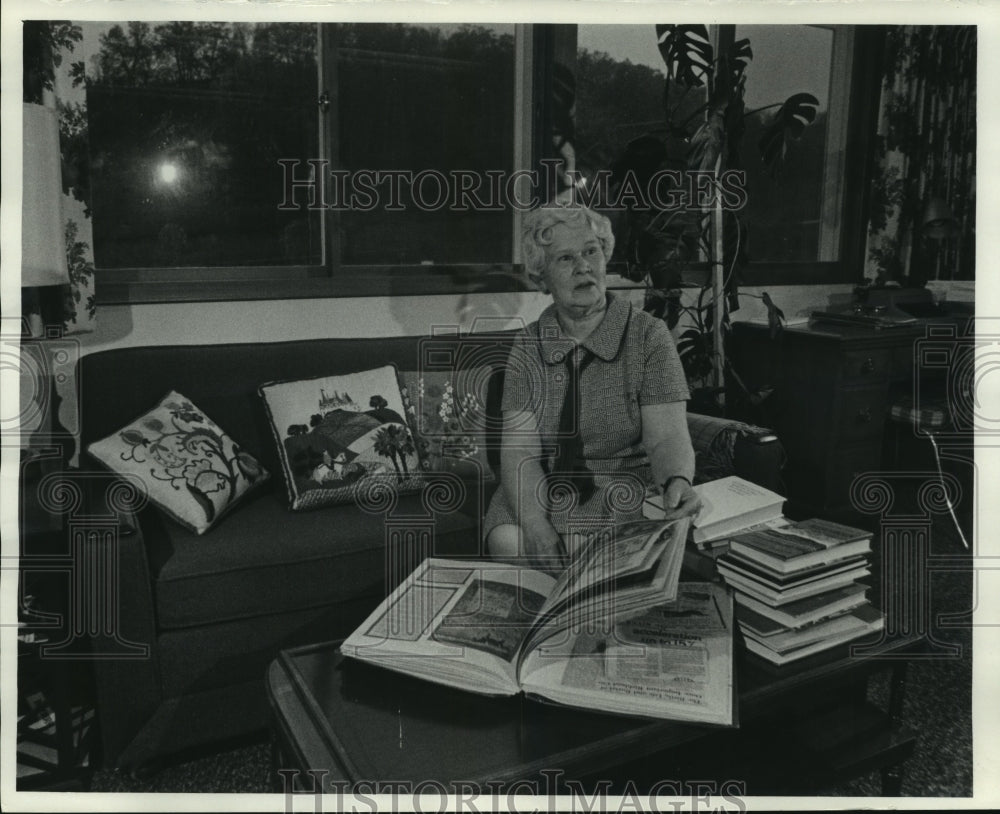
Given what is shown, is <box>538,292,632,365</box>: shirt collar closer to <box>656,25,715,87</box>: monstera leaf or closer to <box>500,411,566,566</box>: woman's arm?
<box>500,411,566,566</box>: woman's arm

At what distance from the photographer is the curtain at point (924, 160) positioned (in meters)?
3.08

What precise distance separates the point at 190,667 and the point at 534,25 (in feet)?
6.88

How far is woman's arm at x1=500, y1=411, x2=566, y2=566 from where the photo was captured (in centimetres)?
163

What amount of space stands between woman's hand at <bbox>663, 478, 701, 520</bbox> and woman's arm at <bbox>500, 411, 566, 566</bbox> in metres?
0.24

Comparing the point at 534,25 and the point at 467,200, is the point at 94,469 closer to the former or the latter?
the point at 467,200

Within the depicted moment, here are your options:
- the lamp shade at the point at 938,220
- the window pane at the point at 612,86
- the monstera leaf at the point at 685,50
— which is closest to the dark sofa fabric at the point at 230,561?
the window pane at the point at 612,86

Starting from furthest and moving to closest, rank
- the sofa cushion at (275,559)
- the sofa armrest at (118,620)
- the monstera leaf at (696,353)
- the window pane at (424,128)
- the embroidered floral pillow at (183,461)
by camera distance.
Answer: the monstera leaf at (696,353)
the window pane at (424,128)
the embroidered floral pillow at (183,461)
the sofa cushion at (275,559)
the sofa armrest at (118,620)

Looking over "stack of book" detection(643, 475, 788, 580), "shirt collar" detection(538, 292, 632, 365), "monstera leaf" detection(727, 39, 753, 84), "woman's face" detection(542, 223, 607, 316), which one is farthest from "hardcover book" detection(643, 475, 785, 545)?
"monstera leaf" detection(727, 39, 753, 84)

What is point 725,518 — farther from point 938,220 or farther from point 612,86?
point 938,220

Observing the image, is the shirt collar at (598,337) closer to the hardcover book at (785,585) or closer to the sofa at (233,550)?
the sofa at (233,550)

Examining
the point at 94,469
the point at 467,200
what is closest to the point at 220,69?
the point at 467,200

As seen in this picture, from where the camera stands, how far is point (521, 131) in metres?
2.61

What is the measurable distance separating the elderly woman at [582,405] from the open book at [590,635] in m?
0.52

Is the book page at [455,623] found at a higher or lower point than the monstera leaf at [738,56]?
lower
